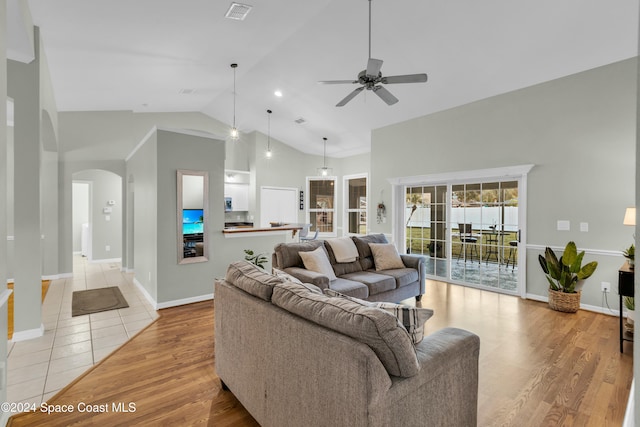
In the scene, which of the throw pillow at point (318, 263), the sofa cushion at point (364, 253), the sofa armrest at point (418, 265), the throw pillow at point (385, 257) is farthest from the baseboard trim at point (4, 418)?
the sofa armrest at point (418, 265)

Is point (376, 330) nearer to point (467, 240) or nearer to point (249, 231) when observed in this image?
point (249, 231)

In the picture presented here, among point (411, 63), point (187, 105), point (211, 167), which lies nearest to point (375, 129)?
point (411, 63)

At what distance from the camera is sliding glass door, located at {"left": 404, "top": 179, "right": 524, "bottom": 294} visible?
16.6 feet

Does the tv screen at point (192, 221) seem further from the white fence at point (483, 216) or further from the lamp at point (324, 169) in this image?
the lamp at point (324, 169)

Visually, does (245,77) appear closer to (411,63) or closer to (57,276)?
(411,63)

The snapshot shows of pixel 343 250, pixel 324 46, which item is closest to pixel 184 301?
pixel 343 250

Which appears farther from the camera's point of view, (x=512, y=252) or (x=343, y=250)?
(x=512, y=252)

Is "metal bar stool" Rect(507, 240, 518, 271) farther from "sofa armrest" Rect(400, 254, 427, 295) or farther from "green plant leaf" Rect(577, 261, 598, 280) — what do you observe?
"sofa armrest" Rect(400, 254, 427, 295)

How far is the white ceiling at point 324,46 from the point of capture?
3.38 meters

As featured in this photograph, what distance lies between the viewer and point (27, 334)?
3252 mm

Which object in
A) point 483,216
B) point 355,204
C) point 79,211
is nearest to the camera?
point 483,216

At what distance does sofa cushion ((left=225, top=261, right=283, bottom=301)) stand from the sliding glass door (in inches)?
175

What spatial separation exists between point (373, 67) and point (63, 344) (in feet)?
13.8

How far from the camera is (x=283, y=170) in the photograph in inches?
362
